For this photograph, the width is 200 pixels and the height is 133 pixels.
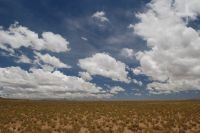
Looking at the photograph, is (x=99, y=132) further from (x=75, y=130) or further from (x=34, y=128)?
(x=34, y=128)

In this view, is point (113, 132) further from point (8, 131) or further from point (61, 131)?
point (8, 131)

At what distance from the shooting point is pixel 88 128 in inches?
1030

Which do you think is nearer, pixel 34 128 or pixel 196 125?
pixel 34 128

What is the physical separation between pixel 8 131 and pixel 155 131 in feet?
41.1

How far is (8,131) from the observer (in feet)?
80.3

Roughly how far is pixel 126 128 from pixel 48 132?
7.13 m

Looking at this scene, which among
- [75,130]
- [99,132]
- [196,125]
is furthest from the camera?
[196,125]

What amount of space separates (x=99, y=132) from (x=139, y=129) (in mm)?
4172

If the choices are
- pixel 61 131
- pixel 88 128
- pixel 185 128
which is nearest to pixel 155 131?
pixel 185 128

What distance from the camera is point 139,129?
25.8 meters

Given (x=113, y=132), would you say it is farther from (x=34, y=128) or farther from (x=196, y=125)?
(x=196, y=125)

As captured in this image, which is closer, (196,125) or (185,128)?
(185,128)

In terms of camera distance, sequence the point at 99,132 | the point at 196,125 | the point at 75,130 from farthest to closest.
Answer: the point at 196,125 → the point at 75,130 → the point at 99,132

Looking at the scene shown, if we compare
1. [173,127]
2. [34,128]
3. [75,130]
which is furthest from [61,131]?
[173,127]
